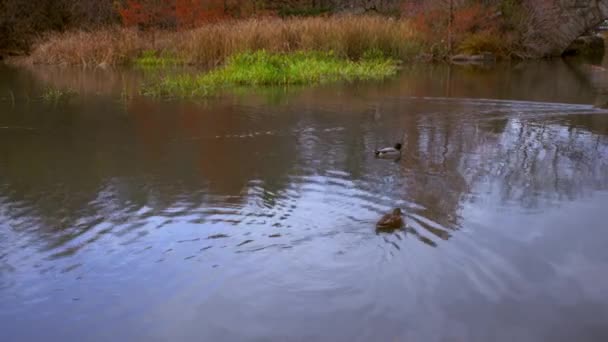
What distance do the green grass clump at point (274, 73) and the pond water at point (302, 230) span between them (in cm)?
403

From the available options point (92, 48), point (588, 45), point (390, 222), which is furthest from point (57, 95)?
point (588, 45)

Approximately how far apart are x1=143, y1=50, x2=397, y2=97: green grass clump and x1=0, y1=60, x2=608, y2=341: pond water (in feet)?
13.2

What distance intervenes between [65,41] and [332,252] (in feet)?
76.1

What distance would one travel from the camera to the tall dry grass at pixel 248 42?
19656mm

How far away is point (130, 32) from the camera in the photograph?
85.9 feet

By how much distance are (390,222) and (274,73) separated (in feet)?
36.3

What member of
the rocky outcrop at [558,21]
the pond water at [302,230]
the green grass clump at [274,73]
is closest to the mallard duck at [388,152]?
the pond water at [302,230]

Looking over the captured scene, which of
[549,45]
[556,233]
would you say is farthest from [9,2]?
[556,233]

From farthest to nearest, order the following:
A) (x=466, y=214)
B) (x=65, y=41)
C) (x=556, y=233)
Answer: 1. (x=65, y=41)
2. (x=466, y=214)
3. (x=556, y=233)

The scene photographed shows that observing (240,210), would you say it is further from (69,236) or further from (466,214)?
(466,214)

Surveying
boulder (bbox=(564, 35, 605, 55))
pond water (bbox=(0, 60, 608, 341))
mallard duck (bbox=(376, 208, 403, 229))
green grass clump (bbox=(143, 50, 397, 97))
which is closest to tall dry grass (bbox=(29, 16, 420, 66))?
green grass clump (bbox=(143, 50, 397, 97))

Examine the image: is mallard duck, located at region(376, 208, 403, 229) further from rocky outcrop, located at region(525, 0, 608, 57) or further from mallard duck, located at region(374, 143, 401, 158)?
rocky outcrop, located at region(525, 0, 608, 57)

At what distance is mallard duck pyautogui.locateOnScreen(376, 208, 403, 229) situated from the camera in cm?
477

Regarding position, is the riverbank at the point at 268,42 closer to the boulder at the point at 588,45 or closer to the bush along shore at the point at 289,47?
the bush along shore at the point at 289,47
